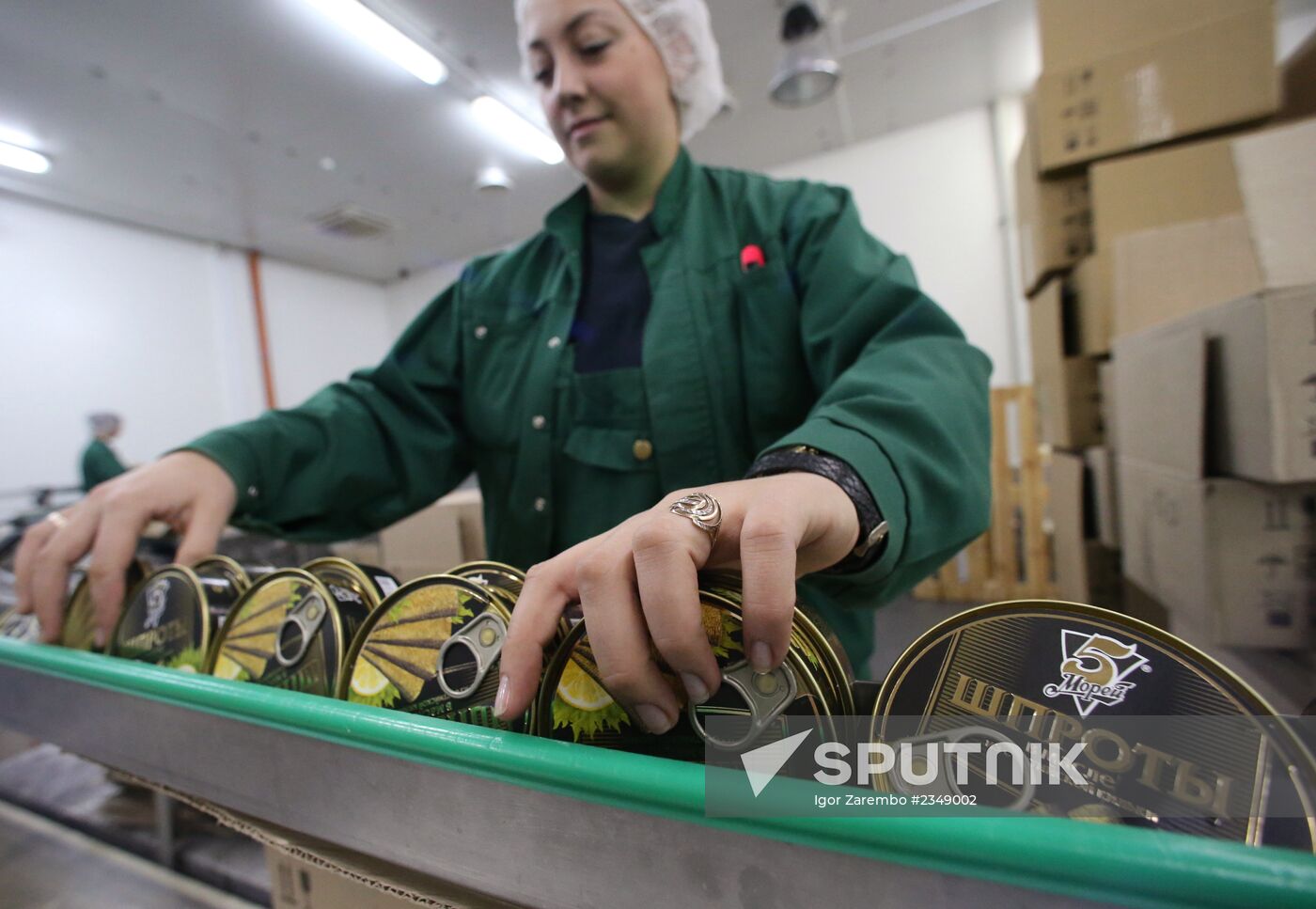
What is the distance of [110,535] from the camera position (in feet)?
2.44

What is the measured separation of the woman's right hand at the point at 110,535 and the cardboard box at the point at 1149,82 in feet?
7.83

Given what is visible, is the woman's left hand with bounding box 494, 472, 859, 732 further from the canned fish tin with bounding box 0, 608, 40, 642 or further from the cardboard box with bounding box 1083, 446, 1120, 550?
the cardboard box with bounding box 1083, 446, 1120, 550

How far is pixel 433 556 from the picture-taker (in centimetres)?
218

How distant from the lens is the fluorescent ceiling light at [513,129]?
13.5 feet

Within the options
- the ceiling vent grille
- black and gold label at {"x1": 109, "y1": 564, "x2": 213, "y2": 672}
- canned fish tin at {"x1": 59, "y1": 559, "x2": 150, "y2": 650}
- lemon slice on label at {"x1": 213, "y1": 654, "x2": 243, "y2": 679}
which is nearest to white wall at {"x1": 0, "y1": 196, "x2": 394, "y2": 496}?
the ceiling vent grille

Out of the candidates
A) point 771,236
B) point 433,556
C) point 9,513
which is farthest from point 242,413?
point 771,236

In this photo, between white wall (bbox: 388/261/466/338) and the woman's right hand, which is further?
white wall (bbox: 388/261/466/338)

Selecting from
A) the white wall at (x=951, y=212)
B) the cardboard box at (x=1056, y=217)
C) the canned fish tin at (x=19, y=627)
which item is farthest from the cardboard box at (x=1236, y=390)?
the white wall at (x=951, y=212)

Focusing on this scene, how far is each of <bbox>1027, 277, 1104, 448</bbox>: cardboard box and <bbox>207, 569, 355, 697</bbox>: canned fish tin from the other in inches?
92.1

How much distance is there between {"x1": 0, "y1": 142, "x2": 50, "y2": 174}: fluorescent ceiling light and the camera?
4.16 m

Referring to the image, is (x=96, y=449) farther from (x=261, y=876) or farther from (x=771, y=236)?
(x=771, y=236)

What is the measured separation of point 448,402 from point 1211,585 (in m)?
1.43

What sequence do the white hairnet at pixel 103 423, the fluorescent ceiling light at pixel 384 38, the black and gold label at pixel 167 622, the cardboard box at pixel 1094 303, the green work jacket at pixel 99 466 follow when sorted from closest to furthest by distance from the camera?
the black and gold label at pixel 167 622
the cardboard box at pixel 1094 303
the fluorescent ceiling light at pixel 384 38
the green work jacket at pixel 99 466
the white hairnet at pixel 103 423

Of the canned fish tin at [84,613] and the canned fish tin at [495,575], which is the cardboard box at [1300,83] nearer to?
the canned fish tin at [495,575]
